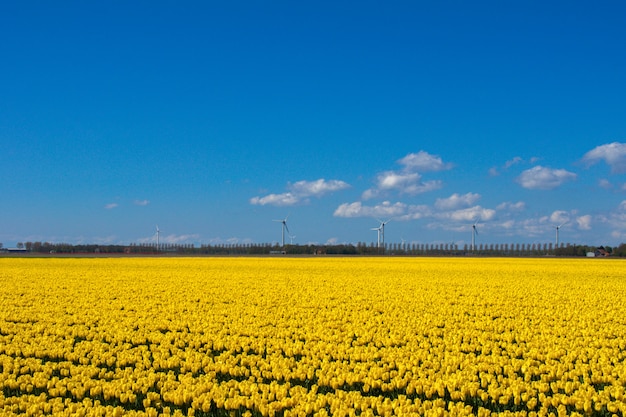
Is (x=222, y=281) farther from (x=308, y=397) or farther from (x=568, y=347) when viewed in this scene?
(x=308, y=397)

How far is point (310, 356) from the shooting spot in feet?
43.7

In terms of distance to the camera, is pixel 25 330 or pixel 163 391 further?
pixel 25 330

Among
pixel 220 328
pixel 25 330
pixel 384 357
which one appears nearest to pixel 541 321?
pixel 384 357

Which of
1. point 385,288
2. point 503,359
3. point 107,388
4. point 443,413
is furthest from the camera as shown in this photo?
point 385,288

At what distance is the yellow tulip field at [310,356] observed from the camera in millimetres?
9656

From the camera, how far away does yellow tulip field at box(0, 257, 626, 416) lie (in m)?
9.66

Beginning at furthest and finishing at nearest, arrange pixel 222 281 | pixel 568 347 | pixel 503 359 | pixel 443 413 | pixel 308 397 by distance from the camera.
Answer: pixel 222 281
pixel 568 347
pixel 503 359
pixel 308 397
pixel 443 413

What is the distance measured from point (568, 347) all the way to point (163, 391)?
30.5ft

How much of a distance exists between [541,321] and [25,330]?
590 inches

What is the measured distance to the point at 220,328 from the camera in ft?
55.1

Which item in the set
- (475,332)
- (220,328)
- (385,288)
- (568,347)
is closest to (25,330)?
(220,328)

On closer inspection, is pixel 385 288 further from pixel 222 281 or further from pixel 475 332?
pixel 475 332

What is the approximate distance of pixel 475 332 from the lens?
1609 cm

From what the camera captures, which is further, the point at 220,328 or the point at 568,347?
the point at 220,328
